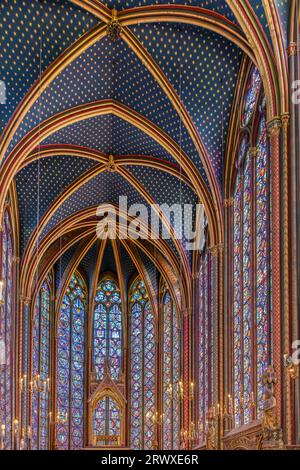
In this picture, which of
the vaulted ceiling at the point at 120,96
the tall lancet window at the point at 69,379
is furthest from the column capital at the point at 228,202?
the tall lancet window at the point at 69,379

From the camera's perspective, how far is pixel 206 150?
33.7 meters

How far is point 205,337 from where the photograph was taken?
123 ft

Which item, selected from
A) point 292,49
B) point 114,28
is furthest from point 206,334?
point 292,49

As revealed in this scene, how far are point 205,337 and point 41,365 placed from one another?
1230 cm

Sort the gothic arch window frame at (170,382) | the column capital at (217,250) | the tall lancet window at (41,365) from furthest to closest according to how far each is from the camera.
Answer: the tall lancet window at (41,365) < the gothic arch window frame at (170,382) < the column capital at (217,250)

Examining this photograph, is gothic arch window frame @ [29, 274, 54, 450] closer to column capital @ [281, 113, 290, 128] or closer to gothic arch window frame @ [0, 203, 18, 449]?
gothic arch window frame @ [0, 203, 18, 449]

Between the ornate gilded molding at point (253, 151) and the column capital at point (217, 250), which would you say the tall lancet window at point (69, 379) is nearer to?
the column capital at point (217, 250)

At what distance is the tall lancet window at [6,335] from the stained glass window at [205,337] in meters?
8.29

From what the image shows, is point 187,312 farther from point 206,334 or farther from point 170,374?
point 170,374

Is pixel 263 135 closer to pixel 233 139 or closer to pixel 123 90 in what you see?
pixel 233 139

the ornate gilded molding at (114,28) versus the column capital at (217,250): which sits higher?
the ornate gilded molding at (114,28)

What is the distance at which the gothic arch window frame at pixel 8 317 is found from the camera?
120 ft

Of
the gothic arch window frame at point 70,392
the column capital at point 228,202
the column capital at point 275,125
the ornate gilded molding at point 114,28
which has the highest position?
the ornate gilded molding at point 114,28
